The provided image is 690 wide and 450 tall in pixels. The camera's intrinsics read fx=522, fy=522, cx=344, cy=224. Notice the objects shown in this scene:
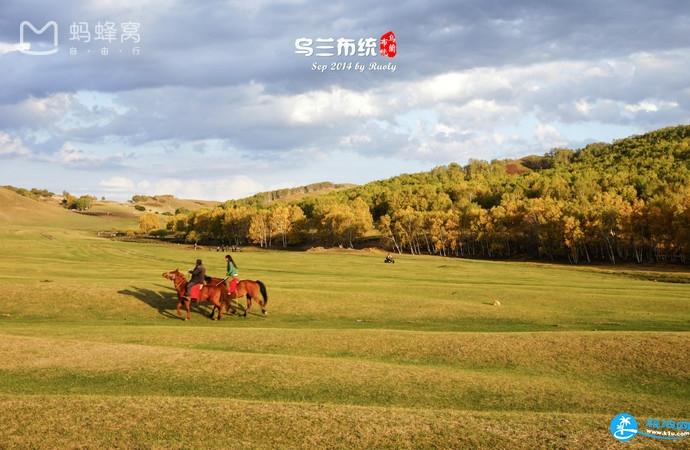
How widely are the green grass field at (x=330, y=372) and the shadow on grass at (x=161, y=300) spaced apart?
0.40 ft

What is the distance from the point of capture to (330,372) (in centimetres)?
1688

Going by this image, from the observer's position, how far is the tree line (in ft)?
326

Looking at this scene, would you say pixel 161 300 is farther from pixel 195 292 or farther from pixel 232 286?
pixel 232 286

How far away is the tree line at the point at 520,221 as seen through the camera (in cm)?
9944

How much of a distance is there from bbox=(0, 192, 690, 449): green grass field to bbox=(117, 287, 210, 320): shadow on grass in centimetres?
12

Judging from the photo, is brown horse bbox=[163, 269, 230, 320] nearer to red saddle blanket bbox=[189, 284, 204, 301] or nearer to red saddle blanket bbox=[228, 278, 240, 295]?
red saddle blanket bbox=[189, 284, 204, 301]

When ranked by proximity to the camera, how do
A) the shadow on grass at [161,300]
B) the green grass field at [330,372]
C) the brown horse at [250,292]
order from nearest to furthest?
the green grass field at [330,372] → the brown horse at [250,292] → the shadow on grass at [161,300]

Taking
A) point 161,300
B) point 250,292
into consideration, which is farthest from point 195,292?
point 161,300

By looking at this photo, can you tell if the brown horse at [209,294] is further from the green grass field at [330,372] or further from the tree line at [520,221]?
the tree line at [520,221]

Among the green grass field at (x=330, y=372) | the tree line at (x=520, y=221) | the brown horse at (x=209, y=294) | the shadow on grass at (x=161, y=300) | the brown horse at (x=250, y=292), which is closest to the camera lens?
the green grass field at (x=330, y=372)

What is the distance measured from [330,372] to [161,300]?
65.4 ft

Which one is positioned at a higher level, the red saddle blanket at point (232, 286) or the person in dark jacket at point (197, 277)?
the person in dark jacket at point (197, 277)

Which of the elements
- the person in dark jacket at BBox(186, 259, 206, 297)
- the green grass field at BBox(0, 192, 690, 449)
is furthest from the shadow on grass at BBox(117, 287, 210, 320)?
the person in dark jacket at BBox(186, 259, 206, 297)

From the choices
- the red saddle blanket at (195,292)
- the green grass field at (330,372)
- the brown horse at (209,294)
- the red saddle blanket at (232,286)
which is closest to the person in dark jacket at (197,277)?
the red saddle blanket at (195,292)
